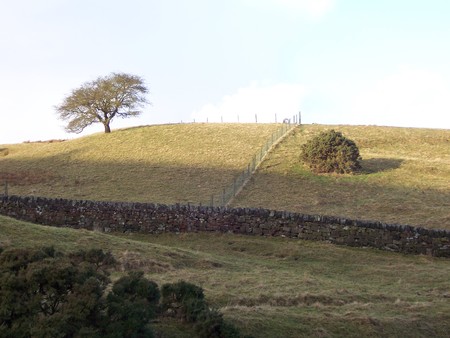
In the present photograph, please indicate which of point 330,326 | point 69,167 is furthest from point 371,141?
point 330,326

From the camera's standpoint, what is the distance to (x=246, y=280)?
17.7 meters

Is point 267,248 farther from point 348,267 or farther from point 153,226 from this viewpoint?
point 153,226

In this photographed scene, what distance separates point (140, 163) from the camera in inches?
2058

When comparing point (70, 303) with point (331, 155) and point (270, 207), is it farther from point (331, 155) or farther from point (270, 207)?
point (331, 155)

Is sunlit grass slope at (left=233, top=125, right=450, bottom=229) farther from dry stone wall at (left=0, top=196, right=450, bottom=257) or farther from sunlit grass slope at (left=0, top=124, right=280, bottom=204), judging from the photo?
dry stone wall at (left=0, top=196, right=450, bottom=257)

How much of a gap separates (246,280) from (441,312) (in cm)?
546

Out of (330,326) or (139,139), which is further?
(139,139)

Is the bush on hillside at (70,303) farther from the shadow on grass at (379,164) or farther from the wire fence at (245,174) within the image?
the shadow on grass at (379,164)

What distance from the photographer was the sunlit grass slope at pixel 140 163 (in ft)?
140

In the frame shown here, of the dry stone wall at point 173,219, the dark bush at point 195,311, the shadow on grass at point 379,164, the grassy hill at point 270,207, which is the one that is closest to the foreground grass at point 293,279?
the grassy hill at point 270,207

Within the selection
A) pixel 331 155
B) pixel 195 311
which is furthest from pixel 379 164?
pixel 195 311

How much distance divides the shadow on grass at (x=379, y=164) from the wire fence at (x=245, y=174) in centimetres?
860

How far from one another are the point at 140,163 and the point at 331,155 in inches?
641

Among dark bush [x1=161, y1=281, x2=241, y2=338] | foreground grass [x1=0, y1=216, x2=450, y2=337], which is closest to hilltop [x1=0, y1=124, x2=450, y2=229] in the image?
foreground grass [x1=0, y1=216, x2=450, y2=337]
